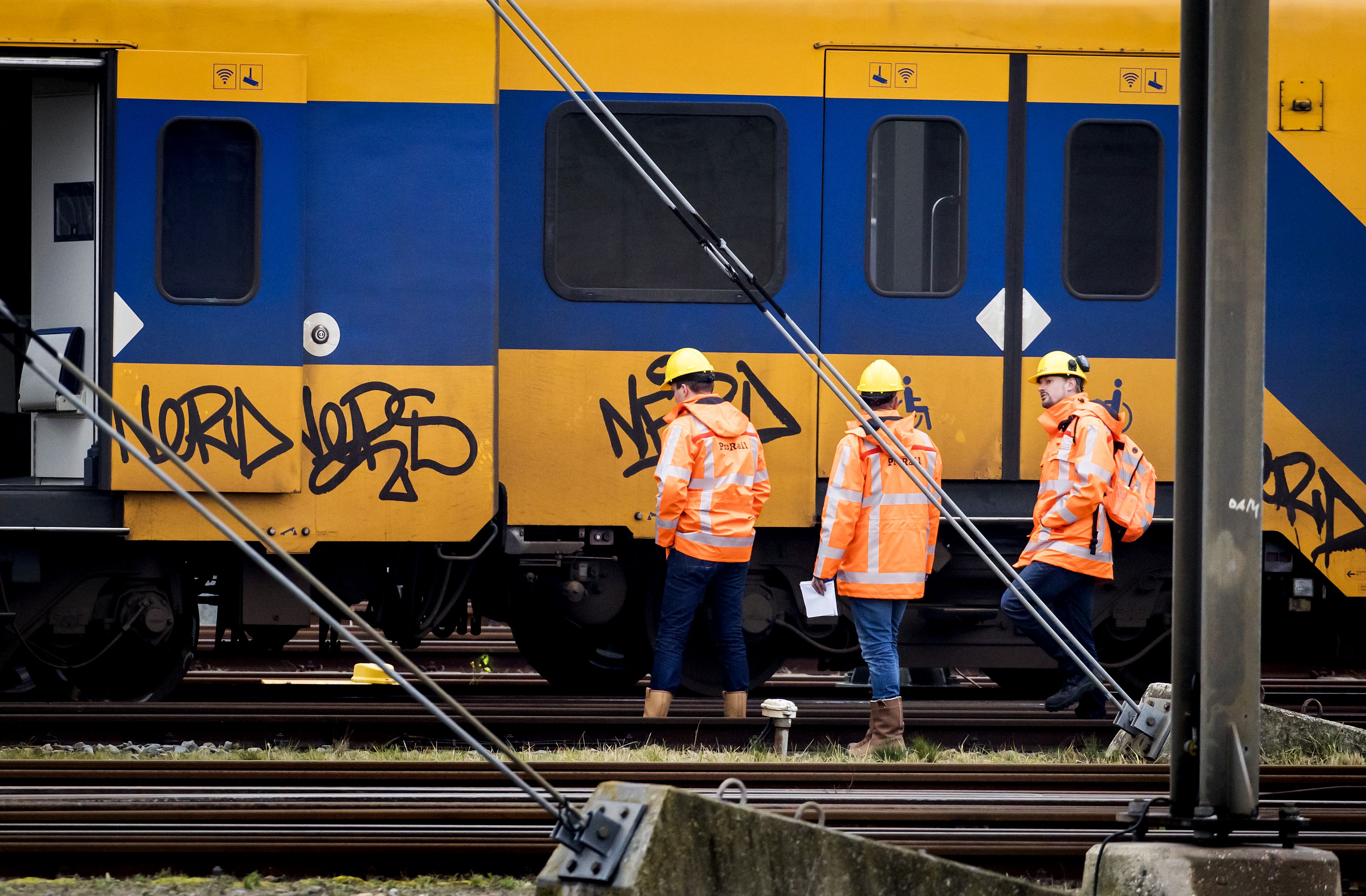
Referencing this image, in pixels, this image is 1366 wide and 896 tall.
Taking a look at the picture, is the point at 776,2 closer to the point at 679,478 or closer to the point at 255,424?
the point at 679,478

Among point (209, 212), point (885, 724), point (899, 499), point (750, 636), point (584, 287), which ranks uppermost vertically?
point (209, 212)

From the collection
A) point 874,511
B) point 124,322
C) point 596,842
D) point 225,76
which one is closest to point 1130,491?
point 874,511

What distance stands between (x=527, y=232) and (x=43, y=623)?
3.29 m

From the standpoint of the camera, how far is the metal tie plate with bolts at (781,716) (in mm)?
6676

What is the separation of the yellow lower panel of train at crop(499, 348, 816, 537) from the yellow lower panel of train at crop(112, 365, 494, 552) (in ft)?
0.81

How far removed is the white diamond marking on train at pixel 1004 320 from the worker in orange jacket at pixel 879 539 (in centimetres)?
114

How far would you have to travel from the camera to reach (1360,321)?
8.02 m

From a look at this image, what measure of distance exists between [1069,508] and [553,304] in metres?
2.90

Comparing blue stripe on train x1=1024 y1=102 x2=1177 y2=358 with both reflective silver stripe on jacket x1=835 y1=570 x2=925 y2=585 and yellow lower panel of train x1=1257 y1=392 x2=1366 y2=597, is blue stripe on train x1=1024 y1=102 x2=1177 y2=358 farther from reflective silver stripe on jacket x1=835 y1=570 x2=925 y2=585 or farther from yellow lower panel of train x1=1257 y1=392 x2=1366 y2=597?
reflective silver stripe on jacket x1=835 y1=570 x2=925 y2=585

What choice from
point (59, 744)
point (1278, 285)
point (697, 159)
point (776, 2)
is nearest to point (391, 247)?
point (697, 159)

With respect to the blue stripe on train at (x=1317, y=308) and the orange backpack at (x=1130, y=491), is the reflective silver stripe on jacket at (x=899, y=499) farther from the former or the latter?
the blue stripe on train at (x=1317, y=308)

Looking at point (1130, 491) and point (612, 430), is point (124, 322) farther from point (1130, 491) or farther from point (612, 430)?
point (1130, 491)

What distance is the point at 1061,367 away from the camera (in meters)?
7.34

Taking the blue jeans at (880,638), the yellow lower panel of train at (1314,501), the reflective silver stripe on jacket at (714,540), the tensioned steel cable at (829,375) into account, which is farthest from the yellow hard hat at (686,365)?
the yellow lower panel of train at (1314,501)
